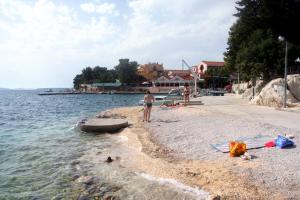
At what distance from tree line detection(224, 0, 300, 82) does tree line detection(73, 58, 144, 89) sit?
90.5m

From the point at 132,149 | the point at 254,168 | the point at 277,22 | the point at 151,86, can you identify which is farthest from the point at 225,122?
the point at 151,86

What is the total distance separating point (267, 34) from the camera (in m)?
40.4

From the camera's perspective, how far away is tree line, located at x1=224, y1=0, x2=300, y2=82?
3488cm

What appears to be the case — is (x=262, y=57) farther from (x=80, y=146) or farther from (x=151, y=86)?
(x=151, y=86)

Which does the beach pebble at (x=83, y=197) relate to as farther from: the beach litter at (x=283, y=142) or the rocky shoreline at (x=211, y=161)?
the beach litter at (x=283, y=142)

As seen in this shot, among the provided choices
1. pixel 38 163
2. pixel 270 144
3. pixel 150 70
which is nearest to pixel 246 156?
pixel 270 144

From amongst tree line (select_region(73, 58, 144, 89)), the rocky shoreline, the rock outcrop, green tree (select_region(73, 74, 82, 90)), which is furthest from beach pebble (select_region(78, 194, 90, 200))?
green tree (select_region(73, 74, 82, 90))

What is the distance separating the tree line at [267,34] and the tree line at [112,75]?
90529 mm

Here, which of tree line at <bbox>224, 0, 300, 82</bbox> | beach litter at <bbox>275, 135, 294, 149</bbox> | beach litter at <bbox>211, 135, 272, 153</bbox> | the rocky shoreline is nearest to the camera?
the rocky shoreline

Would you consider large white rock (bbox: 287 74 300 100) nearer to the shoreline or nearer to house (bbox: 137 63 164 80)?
the shoreline

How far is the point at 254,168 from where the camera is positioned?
1031 cm

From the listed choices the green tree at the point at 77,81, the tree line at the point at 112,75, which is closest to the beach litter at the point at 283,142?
the tree line at the point at 112,75

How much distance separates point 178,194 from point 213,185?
0.95 m

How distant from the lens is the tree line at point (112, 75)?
441 feet
